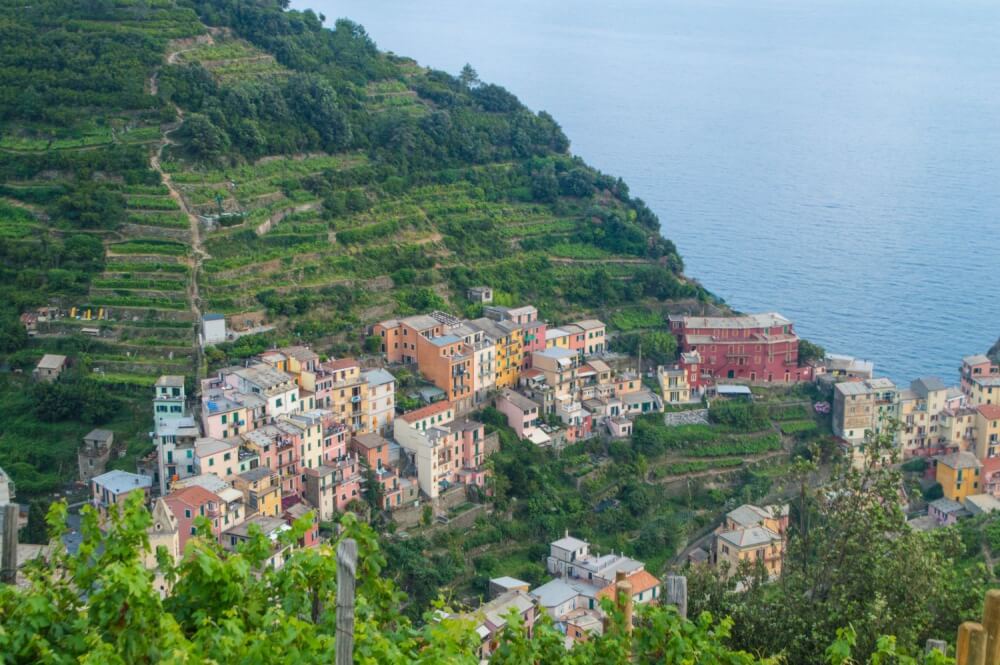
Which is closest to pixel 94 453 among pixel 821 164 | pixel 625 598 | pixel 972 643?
pixel 625 598

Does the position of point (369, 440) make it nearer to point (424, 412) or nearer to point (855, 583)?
point (424, 412)

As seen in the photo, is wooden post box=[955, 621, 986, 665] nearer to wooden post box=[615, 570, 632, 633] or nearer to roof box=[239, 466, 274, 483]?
wooden post box=[615, 570, 632, 633]

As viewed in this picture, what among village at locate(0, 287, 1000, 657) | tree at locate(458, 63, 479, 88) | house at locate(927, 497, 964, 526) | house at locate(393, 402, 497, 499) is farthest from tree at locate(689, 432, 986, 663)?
tree at locate(458, 63, 479, 88)

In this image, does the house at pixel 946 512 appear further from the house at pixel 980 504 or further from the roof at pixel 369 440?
the roof at pixel 369 440

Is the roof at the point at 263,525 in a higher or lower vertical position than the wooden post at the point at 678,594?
lower

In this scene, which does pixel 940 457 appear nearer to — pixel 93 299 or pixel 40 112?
pixel 93 299

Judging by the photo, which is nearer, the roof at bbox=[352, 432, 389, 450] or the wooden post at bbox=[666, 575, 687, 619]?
the wooden post at bbox=[666, 575, 687, 619]

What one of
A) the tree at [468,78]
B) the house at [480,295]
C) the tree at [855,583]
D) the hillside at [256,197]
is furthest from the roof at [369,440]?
the tree at [468,78]
